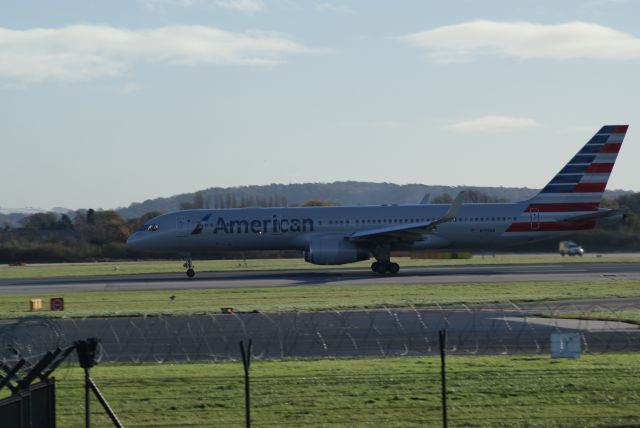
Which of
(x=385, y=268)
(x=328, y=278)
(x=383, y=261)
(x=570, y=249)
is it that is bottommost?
(x=328, y=278)

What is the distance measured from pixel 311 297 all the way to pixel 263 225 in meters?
15.7

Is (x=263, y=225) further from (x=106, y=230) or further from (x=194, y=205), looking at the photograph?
(x=194, y=205)

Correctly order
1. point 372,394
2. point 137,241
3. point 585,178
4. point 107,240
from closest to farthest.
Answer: point 372,394
point 585,178
point 137,241
point 107,240

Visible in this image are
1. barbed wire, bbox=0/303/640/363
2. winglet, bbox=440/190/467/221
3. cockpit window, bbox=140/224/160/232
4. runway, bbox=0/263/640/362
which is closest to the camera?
runway, bbox=0/263/640/362

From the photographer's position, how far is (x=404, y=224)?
5266 centimetres

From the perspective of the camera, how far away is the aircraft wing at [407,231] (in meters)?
49.6

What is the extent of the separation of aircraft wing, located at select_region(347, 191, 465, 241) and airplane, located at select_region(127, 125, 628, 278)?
12 cm

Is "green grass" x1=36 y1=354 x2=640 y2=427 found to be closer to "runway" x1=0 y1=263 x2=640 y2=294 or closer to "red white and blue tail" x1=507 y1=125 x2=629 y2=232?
"runway" x1=0 y1=263 x2=640 y2=294

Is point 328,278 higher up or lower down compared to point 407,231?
lower down

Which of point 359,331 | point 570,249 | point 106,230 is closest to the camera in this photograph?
point 359,331

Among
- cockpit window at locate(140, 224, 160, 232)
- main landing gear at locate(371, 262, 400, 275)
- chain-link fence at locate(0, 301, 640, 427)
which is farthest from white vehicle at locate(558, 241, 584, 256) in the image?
chain-link fence at locate(0, 301, 640, 427)

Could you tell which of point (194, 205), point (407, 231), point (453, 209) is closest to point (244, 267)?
point (407, 231)

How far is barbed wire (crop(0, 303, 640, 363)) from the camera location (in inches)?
871

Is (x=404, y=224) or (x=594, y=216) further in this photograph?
(x=404, y=224)
